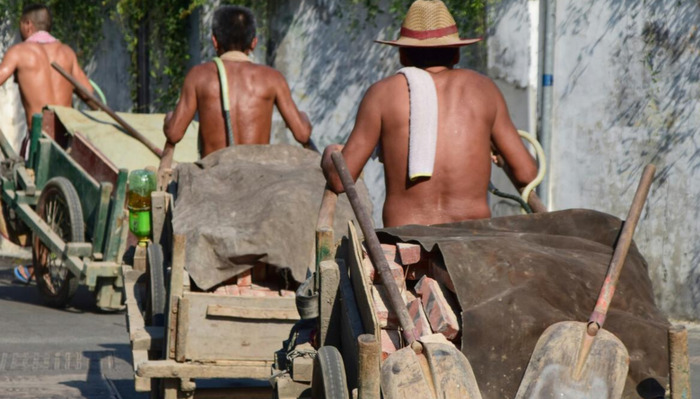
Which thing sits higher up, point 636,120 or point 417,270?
point 636,120

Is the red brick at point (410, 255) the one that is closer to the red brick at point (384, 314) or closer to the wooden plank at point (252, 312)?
the red brick at point (384, 314)

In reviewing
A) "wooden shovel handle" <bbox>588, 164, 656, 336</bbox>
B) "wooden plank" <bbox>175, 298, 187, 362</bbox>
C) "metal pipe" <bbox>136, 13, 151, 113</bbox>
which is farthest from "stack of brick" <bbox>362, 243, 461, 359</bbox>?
"metal pipe" <bbox>136, 13, 151, 113</bbox>

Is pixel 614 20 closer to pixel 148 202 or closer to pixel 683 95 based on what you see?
pixel 683 95

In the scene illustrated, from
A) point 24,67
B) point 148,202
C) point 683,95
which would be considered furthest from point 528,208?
point 24,67

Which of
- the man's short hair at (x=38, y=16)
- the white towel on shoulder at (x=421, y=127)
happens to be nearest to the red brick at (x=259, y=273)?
the white towel on shoulder at (x=421, y=127)

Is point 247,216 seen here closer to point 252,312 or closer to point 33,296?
point 252,312

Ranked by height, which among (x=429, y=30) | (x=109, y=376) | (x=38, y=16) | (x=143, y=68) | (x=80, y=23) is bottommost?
(x=109, y=376)

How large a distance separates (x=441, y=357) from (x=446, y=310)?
304mm

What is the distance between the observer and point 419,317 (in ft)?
12.2

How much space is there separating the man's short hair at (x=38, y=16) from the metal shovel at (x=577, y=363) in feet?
26.5

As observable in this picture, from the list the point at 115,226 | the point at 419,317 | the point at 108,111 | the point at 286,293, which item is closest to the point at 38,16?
the point at 108,111

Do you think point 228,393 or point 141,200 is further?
point 141,200

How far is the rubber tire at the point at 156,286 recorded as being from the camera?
20.1 feet

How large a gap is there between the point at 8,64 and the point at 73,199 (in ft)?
6.05
